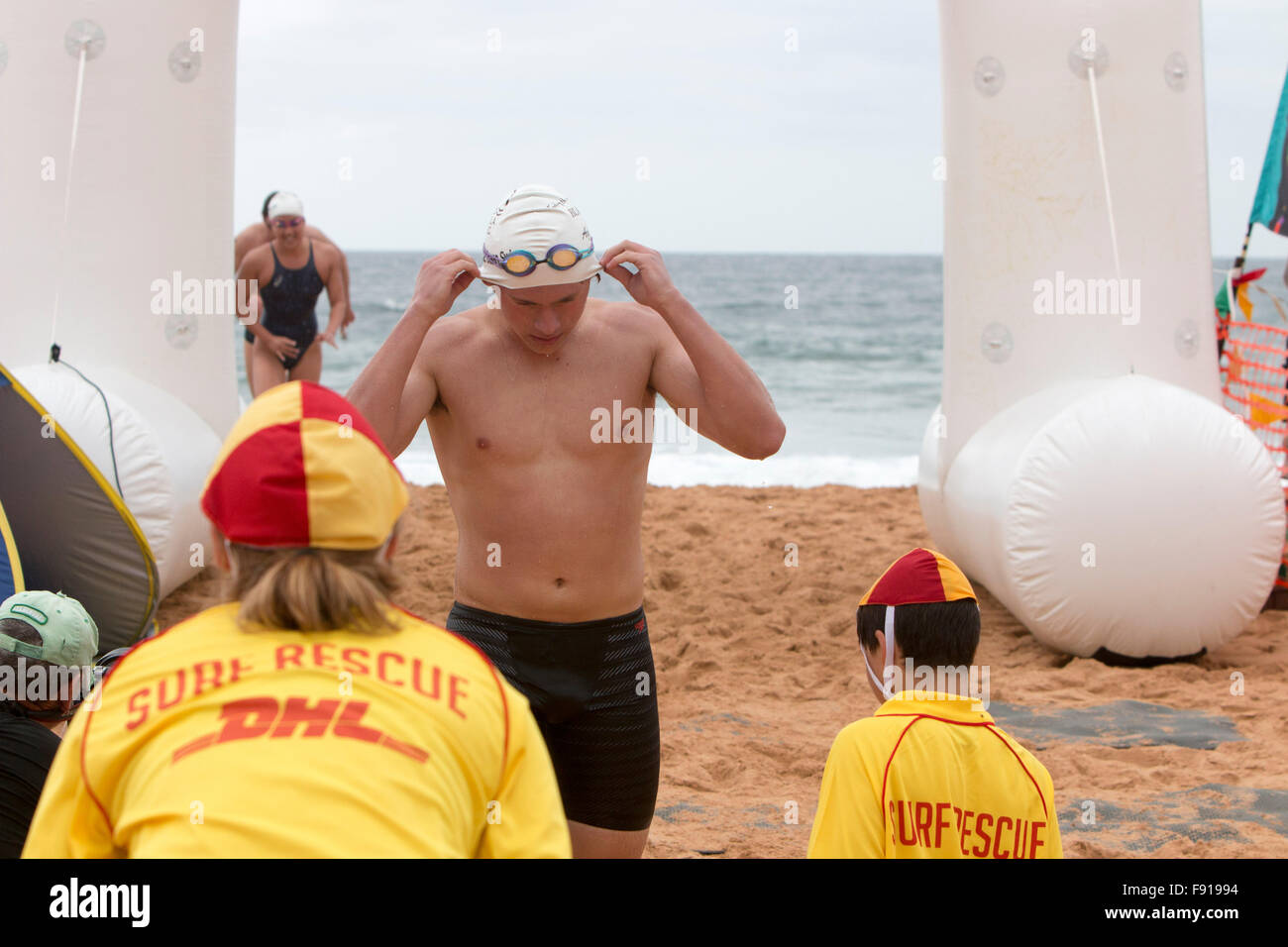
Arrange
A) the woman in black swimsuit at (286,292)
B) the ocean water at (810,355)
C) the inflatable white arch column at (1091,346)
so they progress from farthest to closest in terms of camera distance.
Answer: the ocean water at (810,355)
the woman in black swimsuit at (286,292)
the inflatable white arch column at (1091,346)

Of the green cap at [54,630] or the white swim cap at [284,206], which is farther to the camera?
the white swim cap at [284,206]

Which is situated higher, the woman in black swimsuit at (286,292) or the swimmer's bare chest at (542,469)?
the woman in black swimsuit at (286,292)

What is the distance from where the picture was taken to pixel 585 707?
2729 millimetres

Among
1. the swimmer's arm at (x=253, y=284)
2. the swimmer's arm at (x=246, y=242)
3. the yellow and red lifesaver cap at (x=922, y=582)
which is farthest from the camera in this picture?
the swimmer's arm at (x=246, y=242)

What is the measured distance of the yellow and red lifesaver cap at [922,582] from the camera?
2.16 metres

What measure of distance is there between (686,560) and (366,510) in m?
5.95

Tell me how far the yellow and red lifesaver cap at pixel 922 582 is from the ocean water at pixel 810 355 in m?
3.84

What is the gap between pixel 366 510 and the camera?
4.40ft

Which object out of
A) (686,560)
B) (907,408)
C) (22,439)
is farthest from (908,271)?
(22,439)

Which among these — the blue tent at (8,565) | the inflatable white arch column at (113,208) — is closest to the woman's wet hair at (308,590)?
the blue tent at (8,565)

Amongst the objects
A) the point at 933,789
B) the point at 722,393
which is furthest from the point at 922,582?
the point at 722,393

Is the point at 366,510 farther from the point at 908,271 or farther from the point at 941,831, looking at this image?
the point at 908,271

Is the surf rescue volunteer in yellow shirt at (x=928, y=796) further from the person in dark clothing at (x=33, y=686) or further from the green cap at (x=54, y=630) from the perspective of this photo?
the green cap at (x=54, y=630)

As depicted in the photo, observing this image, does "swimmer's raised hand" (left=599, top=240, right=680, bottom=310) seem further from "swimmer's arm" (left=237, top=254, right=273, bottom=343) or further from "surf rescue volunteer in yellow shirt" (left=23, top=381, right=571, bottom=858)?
"swimmer's arm" (left=237, top=254, right=273, bottom=343)
